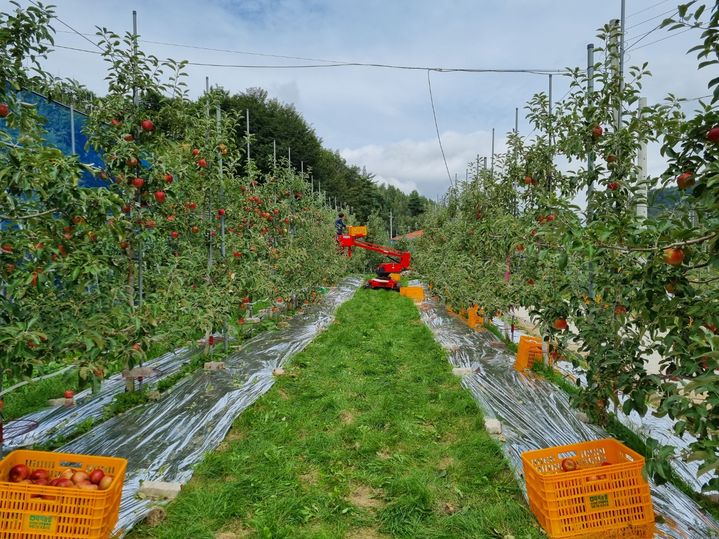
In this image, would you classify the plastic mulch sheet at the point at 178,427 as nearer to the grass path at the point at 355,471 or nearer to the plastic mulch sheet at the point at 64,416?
the grass path at the point at 355,471

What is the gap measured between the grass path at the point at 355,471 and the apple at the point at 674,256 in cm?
167

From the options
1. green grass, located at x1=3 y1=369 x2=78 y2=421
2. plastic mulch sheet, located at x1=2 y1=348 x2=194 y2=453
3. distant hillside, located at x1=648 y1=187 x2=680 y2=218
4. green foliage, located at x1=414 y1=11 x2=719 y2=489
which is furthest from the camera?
green grass, located at x1=3 y1=369 x2=78 y2=421

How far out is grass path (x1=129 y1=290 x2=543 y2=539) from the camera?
2.60 metres

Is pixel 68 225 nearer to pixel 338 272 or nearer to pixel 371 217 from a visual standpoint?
pixel 338 272

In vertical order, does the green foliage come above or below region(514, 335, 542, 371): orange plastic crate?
above

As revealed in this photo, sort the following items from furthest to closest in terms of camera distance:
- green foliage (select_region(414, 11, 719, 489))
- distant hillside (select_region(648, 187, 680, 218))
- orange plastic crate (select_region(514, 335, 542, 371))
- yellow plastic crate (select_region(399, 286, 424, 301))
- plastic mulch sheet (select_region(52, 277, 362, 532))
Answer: yellow plastic crate (select_region(399, 286, 424, 301)), orange plastic crate (select_region(514, 335, 542, 371)), plastic mulch sheet (select_region(52, 277, 362, 532)), distant hillside (select_region(648, 187, 680, 218)), green foliage (select_region(414, 11, 719, 489))

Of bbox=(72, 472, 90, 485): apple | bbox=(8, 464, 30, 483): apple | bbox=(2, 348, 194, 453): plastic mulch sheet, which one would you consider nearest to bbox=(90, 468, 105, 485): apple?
bbox=(72, 472, 90, 485): apple

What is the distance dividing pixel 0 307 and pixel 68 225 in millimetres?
584

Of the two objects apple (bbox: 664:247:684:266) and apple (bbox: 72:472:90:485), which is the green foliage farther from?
apple (bbox: 72:472:90:485)

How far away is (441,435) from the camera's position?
3855 mm

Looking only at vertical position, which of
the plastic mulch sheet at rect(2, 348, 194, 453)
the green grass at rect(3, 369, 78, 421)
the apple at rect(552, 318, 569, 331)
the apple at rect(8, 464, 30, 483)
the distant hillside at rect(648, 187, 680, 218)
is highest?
the distant hillside at rect(648, 187, 680, 218)

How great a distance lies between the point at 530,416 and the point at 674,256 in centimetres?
259

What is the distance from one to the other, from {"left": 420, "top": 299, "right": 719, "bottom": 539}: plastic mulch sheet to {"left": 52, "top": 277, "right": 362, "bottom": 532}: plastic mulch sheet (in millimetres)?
2414

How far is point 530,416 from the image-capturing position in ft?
13.2
